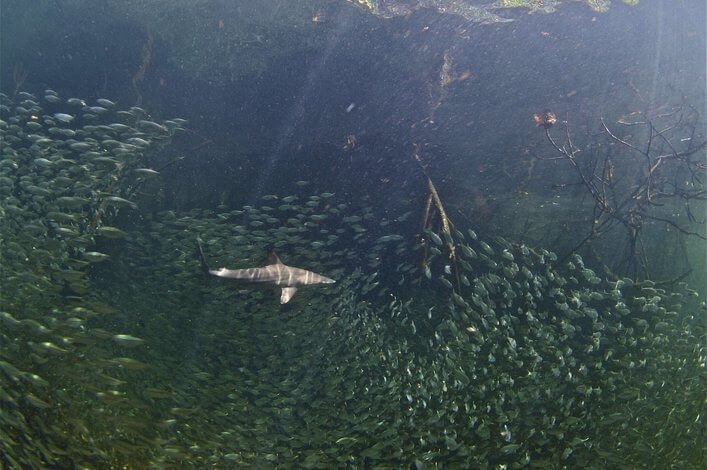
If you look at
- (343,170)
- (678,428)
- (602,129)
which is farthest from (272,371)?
(602,129)

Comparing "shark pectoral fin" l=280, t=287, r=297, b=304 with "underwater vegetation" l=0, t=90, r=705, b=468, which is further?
"shark pectoral fin" l=280, t=287, r=297, b=304

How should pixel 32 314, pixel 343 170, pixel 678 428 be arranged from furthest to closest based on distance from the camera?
pixel 343 170 → pixel 678 428 → pixel 32 314

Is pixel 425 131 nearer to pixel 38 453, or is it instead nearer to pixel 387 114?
pixel 387 114

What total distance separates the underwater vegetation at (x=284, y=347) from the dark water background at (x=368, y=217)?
4 centimetres

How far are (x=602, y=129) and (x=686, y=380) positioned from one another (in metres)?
4.43

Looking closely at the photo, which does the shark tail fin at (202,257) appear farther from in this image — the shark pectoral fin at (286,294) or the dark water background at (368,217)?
the shark pectoral fin at (286,294)

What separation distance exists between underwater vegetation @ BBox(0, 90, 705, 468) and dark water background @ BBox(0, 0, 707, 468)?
0.04m

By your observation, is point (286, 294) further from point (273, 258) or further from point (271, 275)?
point (273, 258)

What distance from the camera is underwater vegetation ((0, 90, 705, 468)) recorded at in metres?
4.16

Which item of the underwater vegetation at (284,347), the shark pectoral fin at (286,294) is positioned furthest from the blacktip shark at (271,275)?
the underwater vegetation at (284,347)

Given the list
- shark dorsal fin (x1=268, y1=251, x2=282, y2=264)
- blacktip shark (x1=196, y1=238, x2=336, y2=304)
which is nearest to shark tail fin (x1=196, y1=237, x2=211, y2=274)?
blacktip shark (x1=196, y1=238, x2=336, y2=304)

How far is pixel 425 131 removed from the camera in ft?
24.6

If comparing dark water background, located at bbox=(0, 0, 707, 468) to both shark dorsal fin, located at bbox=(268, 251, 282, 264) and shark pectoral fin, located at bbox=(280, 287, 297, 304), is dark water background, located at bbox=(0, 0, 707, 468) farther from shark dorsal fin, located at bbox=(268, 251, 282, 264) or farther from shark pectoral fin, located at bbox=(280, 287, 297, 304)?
shark dorsal fin, located at bbox=(268, 251, 282, 264)

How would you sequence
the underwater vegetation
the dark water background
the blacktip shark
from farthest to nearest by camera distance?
1. the blacktip shark
2. the dark water background
3. the underwater vegetation
